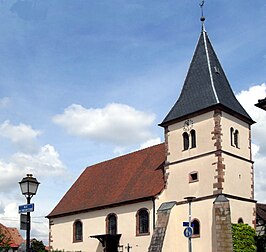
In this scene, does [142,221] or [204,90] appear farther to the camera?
[142,221]

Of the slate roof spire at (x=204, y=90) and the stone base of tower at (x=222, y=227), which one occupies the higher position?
the slate roof spire at (x=204, y=90)

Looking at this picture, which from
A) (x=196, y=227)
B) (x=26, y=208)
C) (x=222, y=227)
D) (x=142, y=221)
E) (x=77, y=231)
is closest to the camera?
(x=26, y=208)

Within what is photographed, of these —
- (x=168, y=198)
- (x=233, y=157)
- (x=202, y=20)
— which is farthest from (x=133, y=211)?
(x=202, y=20)

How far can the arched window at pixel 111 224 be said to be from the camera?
35681mm

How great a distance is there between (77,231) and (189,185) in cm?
1188

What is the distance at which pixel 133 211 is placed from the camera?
112 ft

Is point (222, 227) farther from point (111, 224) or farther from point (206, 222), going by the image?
point (111, 224)

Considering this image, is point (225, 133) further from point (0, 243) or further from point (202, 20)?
point (0, 243)

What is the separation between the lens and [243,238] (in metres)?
29.7

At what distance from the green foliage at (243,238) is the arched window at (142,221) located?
249 inches

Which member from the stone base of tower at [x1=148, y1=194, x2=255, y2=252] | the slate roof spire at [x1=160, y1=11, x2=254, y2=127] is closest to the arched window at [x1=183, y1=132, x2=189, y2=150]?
the slate roof spire at [x1=160, y1=11, x2=254, y2=127]

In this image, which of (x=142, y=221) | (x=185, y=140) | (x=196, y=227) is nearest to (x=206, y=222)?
(x=196, y=227)

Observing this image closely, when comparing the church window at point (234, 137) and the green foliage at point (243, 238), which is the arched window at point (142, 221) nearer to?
the green foliage at point (243, 238)

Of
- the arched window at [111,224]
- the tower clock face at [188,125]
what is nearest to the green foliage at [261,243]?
the tower clock face at [188,125]
